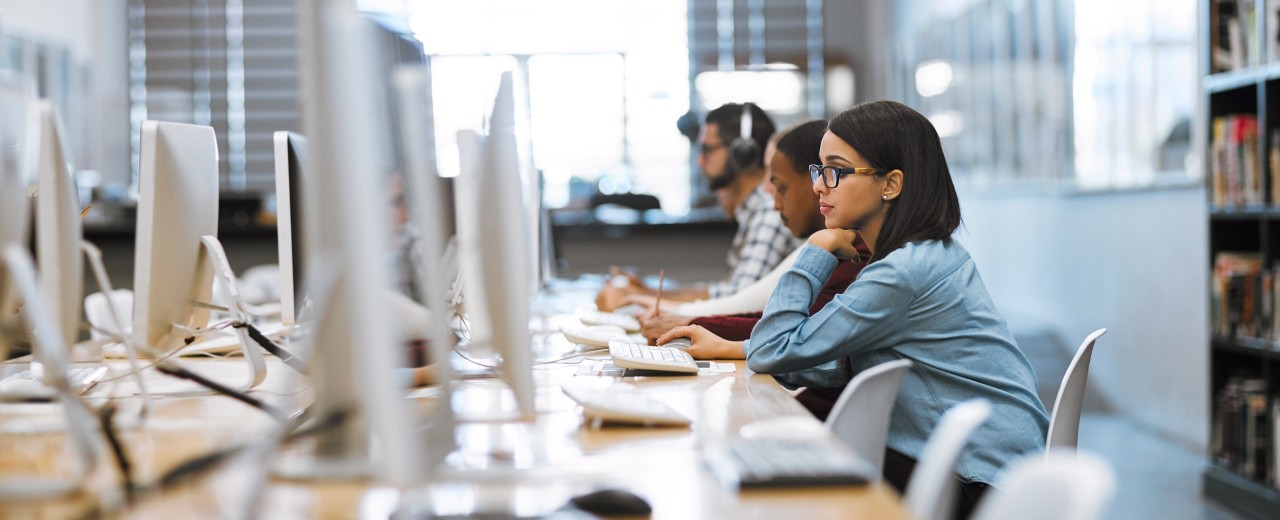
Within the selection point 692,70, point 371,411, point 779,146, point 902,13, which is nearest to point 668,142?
point 692,70

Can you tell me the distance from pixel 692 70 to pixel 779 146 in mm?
6306

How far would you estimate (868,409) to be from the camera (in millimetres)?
1551

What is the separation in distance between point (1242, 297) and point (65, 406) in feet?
10.6

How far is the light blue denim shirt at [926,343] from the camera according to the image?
181 centimetres

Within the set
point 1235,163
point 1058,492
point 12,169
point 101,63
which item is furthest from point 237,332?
point 101,63

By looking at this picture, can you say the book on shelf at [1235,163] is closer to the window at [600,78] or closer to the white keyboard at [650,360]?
the white keyboard at [650,360]

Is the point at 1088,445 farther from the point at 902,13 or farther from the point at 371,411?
the point at 902,13

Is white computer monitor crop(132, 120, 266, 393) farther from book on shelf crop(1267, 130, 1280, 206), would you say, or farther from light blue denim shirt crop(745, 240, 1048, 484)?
book on shelf crop(1267, 130, 1280, 206)

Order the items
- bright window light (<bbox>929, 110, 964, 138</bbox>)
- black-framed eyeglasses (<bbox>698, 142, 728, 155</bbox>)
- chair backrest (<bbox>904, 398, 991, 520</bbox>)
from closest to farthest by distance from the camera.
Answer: chair backrest (<bbox>904, 398, 991, 520</bbox>)
black-framed eyeglasses (<bbox>698, 142, 728, 155</bbox>)
bright window light (<bbox>929, 110, 964, 138</bbox>)

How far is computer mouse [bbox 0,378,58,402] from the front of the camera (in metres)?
1.70

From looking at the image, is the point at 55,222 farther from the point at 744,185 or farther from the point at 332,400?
the point at 744,185

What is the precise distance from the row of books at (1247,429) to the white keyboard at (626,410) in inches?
98.1

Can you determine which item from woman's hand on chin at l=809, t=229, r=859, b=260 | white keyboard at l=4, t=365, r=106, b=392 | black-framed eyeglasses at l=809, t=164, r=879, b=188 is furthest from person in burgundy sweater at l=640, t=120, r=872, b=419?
white keyboard at l=4, t=365, r=106, b=392

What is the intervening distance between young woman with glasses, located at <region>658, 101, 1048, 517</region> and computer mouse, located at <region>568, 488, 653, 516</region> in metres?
0.88
